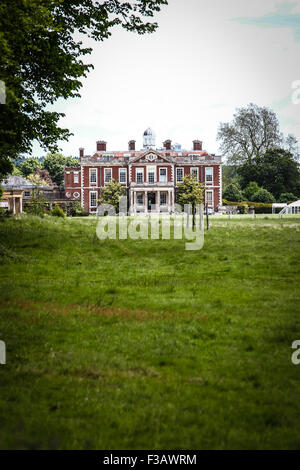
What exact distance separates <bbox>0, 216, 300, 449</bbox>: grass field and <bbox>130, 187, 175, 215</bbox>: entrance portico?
170 feet

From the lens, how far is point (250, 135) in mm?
75125

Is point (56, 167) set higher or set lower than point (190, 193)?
higher

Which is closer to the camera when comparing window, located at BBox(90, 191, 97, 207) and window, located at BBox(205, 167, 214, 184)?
window, located at BBox(205, 167, 214, 184)

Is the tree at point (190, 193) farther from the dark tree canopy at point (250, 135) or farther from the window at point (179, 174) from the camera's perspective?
the dark tree canopy at point (250, 135)

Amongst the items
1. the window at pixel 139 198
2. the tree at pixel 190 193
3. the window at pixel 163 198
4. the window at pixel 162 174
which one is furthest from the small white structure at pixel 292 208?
the window at pixel 139 198

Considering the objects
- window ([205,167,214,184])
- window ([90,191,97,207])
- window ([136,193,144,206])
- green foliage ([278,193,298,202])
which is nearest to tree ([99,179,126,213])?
window ([136,193,144,206])

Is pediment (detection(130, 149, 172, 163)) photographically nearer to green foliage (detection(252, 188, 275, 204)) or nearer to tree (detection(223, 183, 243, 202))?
tree (detection(223, 183, 243, 202))

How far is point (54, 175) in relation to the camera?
300 feet

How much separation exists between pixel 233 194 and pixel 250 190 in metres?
2.85

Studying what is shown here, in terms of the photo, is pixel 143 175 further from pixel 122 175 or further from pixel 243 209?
pixel 243 209

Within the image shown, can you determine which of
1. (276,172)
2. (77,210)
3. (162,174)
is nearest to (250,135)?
(276,172)

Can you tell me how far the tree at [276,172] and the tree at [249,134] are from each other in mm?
3277

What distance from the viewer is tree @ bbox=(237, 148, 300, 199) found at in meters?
69.2

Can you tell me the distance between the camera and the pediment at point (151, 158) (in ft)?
220
